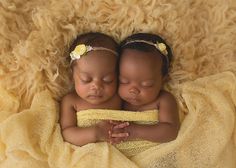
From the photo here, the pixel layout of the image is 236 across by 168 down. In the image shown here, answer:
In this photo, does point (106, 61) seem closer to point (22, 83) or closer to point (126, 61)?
point (126, 61)

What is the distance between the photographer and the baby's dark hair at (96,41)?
5.16 feet

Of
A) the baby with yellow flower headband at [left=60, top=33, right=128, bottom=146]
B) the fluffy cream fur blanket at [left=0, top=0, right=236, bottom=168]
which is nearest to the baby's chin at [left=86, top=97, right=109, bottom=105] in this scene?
the baby with yellow flower headband at [left=60, top=33, right=128, bottom=146]

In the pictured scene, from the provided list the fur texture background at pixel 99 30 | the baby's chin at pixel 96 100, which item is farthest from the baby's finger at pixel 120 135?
the fur texture background at pixel 99 30

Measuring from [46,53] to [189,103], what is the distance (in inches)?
17.8

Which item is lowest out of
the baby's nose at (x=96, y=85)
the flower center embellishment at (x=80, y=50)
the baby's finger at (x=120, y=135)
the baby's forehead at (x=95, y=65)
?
the baby's finger at (x=120, y=135)

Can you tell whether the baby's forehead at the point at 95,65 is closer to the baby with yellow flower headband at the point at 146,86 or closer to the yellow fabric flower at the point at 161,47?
the baby with yellow flower headband at the point at 146,86

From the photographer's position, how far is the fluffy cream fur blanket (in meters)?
1.52

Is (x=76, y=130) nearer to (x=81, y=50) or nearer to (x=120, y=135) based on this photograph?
(x=120, y=135)

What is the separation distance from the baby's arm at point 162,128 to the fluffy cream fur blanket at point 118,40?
0.08 ft

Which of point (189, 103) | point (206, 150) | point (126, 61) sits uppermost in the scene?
point (126, 61)

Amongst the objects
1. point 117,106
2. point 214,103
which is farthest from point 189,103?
point 117,106

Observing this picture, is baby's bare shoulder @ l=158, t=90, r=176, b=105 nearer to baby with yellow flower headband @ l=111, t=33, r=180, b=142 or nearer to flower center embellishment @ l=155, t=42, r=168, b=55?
baby with yellow flower headband @ l=111, t=33, r=180, b=142

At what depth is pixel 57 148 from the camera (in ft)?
5.03

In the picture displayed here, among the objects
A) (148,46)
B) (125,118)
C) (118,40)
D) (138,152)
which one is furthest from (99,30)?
(138,152)
